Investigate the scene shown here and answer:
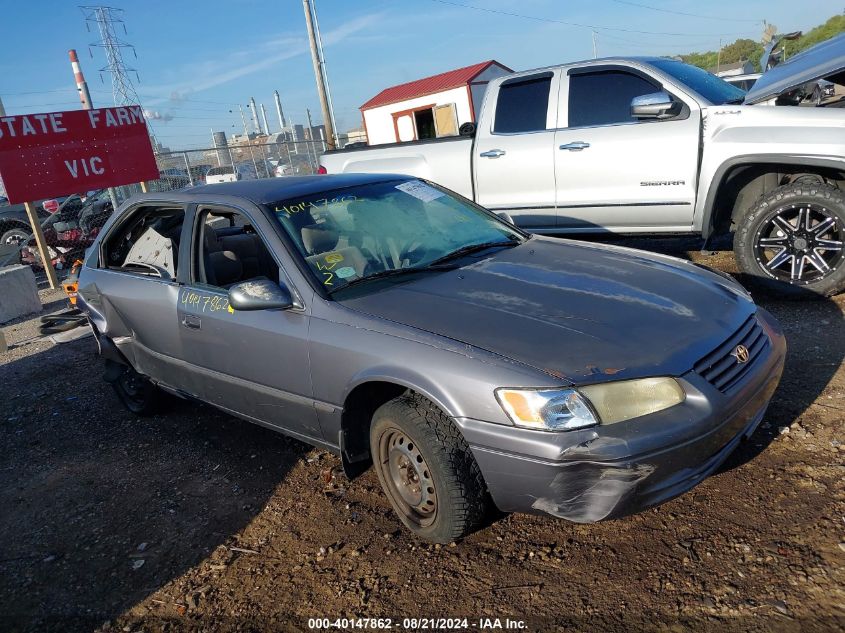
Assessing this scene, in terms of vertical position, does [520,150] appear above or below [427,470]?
above

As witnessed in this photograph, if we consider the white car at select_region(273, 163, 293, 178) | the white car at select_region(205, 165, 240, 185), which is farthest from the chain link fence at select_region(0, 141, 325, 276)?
the white car at select_region(273, 163, 293, 178)

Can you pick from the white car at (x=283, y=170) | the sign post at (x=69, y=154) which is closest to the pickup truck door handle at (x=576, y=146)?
the sign post at (x=69, y=154)

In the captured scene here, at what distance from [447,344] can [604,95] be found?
414cm

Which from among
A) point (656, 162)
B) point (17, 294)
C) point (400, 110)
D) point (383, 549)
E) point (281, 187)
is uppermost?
point (400, 110)

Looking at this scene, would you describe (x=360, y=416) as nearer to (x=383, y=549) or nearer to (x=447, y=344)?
(x=383, y=549)

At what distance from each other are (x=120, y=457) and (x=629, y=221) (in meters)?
4.43

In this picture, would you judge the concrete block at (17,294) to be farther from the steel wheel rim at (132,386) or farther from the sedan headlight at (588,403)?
the sedan headlight at (588,403)

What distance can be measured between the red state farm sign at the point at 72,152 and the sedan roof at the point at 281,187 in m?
7.40

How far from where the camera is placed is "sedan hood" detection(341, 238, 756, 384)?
2465 millimetres

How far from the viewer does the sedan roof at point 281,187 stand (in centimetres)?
361

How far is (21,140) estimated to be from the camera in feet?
31.9

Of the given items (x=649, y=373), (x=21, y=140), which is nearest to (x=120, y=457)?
(x=649, y=373)

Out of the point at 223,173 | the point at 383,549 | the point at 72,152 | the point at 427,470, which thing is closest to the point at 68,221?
the point at 72,152

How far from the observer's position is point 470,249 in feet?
12.0
